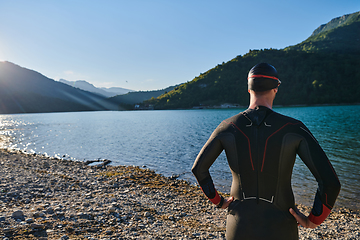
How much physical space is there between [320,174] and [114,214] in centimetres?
721

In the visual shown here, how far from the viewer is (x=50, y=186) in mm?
11766

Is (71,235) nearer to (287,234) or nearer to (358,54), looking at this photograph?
(287,234)

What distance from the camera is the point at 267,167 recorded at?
7.61 ft

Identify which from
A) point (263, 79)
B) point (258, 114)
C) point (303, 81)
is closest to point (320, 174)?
point (258, 114)

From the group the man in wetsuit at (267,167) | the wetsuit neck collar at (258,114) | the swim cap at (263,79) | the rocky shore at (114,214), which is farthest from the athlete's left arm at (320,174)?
the rocky shore at (114,214)

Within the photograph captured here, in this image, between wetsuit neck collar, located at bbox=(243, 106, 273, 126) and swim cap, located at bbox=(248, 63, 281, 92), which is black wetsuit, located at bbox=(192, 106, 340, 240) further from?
swim cap, located at bbox=(248, 63, 281, 92)

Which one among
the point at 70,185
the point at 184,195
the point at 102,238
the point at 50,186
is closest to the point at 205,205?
the point at 184,195

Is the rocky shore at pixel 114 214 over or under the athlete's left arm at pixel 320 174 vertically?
under

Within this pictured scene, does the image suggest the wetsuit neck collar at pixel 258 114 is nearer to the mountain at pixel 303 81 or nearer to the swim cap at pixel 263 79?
the swim cap at pixel 263 79

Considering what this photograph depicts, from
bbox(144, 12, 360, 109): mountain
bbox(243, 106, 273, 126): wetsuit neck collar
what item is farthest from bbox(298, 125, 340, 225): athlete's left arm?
bbox(144, 12, 360, 109): mountain

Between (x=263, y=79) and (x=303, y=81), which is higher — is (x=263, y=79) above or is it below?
below

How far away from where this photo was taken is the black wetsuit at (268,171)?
219 cm

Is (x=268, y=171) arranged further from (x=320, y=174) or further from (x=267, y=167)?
(x=320, y=174)

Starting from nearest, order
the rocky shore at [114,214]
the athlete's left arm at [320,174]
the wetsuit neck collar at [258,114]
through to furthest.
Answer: the athlete's left arm at [320,174] < the wetsuit neck collar at [258,114] < the rocky shore at [114,214]
